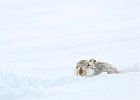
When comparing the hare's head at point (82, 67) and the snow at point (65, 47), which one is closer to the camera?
the snow at point (65, 47)

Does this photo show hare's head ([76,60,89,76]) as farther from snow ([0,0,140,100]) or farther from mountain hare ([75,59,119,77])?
snow ([0,0,140,100])

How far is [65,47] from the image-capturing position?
13.1 m

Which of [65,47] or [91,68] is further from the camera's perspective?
[65,47]

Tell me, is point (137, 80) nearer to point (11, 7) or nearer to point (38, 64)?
point (38, 64)

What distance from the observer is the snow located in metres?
5.07

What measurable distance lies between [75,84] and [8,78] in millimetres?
730

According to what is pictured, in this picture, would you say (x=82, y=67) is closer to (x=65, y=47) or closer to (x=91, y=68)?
(x=91, y=68)

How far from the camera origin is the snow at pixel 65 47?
5074mm

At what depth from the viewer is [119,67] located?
8.44 meters

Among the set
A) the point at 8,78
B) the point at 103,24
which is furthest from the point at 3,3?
the point at 8,78

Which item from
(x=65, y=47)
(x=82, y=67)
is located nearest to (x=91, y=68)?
(x=82, y=67)

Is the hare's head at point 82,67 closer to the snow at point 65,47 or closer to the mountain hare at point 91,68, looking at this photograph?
the mountain hare at point 91,68

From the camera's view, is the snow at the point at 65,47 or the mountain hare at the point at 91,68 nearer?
the snow at the point at 65,47

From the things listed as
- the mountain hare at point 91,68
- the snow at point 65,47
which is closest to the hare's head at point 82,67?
the mountain hare at point 91,68
